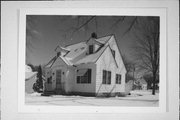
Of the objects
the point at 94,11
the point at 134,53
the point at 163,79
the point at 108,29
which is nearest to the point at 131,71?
the point at 134,53

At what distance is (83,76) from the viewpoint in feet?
7.54

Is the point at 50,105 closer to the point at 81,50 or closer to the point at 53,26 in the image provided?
the point at 81,50

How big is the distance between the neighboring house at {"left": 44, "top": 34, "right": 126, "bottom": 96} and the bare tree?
0.70 feet

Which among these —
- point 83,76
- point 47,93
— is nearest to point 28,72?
point 47,93

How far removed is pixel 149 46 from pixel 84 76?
0.72 metres

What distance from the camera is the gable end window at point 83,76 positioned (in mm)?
2291

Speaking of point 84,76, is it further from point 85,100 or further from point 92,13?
point 92,13

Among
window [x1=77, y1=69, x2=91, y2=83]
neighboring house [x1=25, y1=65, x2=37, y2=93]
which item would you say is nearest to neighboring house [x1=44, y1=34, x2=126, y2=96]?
window [x1=77, y1=69, x2=91, y2=83]

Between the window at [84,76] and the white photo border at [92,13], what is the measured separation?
269 mm

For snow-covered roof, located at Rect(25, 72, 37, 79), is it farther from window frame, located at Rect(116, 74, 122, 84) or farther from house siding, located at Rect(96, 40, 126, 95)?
window frame, located at Rect(116, 74, 122, 84)

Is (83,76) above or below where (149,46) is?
below

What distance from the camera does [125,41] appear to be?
→ 230 cm

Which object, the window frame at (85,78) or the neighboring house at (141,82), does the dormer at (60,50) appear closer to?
the window frame at (85,78)

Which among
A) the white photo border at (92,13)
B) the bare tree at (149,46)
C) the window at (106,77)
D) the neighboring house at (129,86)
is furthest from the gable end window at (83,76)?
the bare tree at (149,46)
